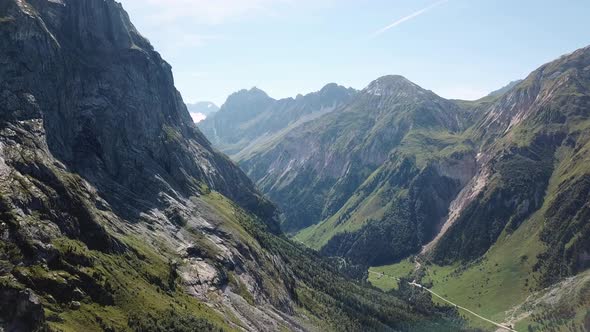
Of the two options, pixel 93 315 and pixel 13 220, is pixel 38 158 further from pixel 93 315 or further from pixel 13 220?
pixel 93 315

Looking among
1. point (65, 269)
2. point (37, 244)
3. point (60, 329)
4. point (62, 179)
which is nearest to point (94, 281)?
point (65, 269)

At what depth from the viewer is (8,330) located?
393 feet

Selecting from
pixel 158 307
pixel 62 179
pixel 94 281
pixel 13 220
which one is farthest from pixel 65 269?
pixel 62 179

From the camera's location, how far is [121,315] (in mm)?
156625

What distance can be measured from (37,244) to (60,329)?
33.2 m

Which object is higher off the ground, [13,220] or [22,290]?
[13,220]

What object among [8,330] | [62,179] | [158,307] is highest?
[62,179]

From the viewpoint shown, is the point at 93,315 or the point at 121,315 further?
the point at 121,315

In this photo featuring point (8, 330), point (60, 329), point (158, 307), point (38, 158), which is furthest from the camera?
point (38, 158)

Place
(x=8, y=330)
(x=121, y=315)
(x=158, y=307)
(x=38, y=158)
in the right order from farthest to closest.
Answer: (x=38, y=158)
(x=158, y=307)
(x=121, y=315)
(x=8, y=330)

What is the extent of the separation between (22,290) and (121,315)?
35728 mm

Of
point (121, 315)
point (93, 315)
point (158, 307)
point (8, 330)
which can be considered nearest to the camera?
point (8, 330)

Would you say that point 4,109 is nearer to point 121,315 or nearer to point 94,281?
point 94,281

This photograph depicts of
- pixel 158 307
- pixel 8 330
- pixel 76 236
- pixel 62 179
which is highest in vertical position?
pixel 62 179
